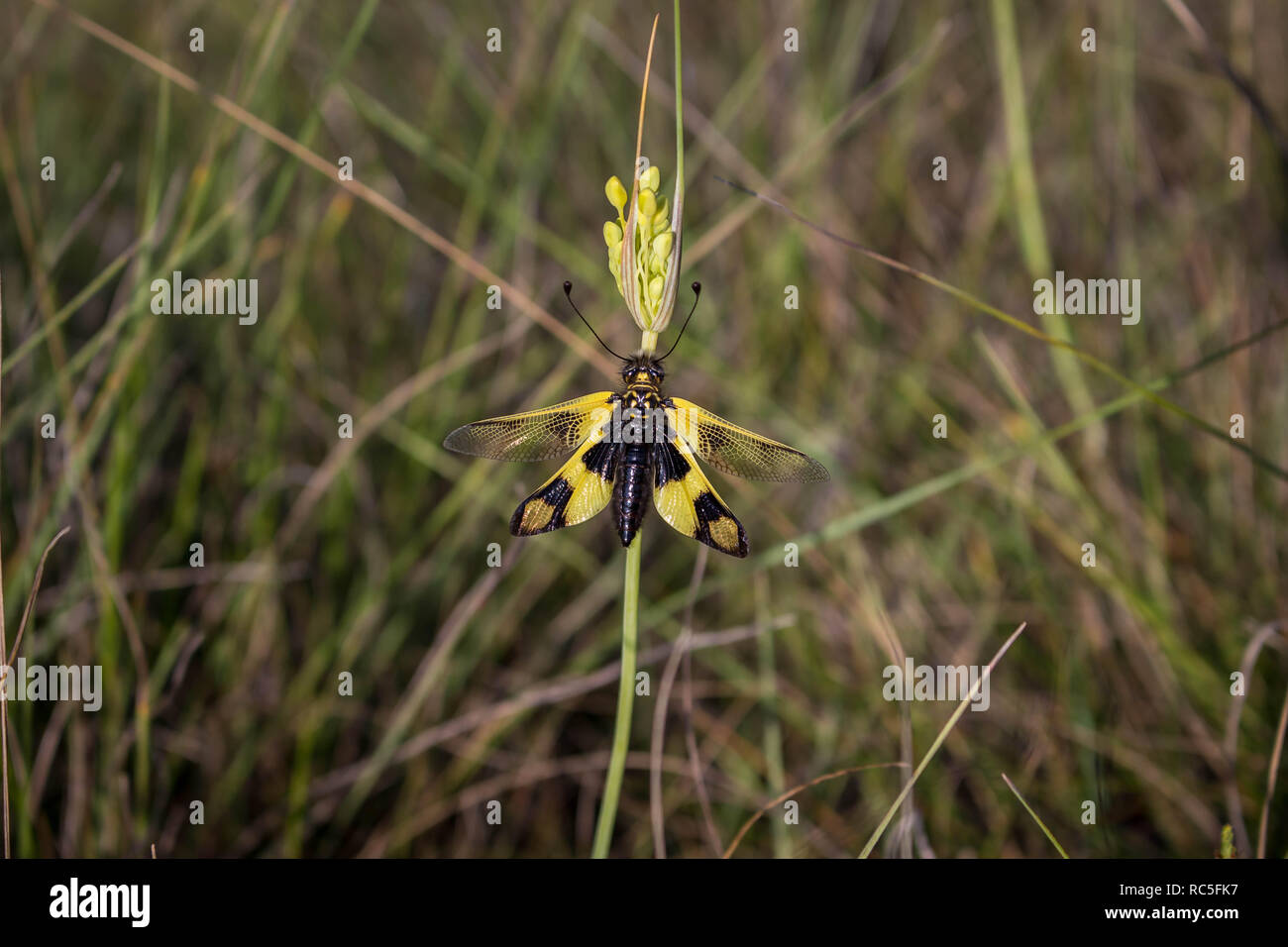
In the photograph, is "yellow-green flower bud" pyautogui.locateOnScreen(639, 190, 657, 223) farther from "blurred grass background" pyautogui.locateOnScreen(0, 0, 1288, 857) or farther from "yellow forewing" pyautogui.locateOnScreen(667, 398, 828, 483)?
"blurred grass background" pyautogui.locateOnScreen(0, 0, 1288, 857)

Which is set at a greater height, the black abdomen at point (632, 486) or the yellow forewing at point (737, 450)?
the yellow forewing at point (737, 450)

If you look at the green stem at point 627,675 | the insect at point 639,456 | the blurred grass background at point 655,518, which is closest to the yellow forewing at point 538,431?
the insect at point 639,456

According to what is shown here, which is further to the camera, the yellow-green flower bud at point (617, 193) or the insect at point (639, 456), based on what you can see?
the insect at point (639, 456)

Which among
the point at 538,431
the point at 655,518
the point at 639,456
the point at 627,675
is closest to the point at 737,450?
the point at 639,456

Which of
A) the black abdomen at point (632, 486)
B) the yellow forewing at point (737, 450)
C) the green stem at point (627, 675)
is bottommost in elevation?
the green stem at point (627, 675)

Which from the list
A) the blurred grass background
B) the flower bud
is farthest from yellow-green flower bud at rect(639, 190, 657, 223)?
the blurred grass background

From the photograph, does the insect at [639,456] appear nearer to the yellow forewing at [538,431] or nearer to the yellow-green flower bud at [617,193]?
the yellow forewing at [538,431]
